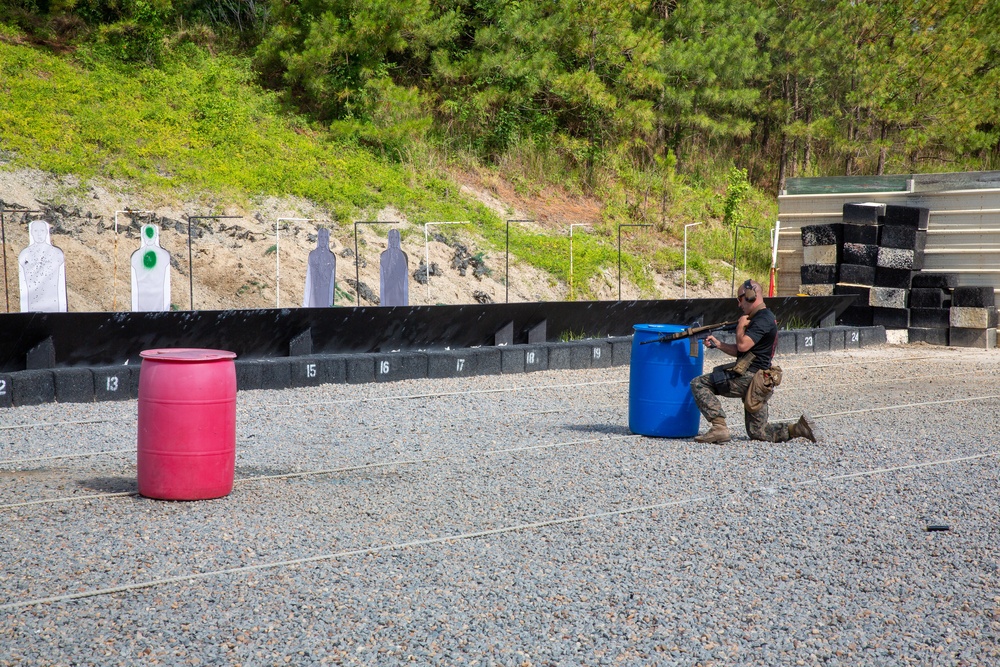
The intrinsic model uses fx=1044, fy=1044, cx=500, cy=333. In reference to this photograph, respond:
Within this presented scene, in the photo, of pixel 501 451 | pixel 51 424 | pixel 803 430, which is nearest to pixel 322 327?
pixel 51 424

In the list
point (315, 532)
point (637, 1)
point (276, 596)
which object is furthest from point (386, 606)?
point (637, 1)

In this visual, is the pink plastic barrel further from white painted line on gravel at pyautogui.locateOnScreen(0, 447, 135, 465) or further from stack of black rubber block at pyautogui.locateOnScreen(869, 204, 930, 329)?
stack of black rubber block at pyautogui.locateOnScreen(869, 204, 930, 329)

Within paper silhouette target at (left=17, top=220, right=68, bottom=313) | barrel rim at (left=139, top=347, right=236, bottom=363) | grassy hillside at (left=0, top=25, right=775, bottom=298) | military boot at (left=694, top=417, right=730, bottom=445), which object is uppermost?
grassy hillside at (left=0, top=25, right=775, bottom=298)

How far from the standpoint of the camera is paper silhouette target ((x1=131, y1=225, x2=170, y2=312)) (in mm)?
16609

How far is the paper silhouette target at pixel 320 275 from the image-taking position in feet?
60.4

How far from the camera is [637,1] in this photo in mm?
34094

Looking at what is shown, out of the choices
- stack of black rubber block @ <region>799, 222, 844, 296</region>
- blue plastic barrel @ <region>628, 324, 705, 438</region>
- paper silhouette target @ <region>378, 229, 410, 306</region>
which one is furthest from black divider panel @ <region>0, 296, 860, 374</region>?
blue plastic barrel @ <region>628, 324, 705, 438</region>

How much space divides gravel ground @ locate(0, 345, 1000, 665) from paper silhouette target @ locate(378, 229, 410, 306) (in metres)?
7.97

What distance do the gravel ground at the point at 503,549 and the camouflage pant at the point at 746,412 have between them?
211mm

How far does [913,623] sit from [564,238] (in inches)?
909

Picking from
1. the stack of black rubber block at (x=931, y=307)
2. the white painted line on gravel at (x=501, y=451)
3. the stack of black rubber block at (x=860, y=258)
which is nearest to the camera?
the white painted line on gravel at (x=501, y=451)

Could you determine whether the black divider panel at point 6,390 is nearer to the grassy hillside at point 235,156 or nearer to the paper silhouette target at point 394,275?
the paper silhouette target at point 394,275

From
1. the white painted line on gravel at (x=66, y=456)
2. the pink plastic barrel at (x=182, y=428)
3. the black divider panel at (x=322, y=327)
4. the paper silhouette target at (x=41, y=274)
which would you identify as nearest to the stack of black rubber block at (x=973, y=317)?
the black divider panel at (x=322, y=327)

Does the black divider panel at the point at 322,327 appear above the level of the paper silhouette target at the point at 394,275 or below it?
below
